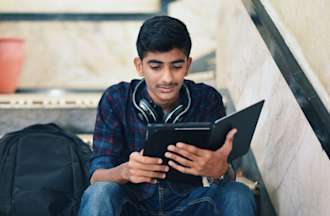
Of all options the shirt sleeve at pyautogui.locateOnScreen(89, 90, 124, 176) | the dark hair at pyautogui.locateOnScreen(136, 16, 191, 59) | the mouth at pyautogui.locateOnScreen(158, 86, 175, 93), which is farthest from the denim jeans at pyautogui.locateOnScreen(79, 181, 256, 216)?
the dark hair at pyautogui.locateOnScreen(136, 16, 191, 59)

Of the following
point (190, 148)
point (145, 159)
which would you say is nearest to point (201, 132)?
point (190, 148)

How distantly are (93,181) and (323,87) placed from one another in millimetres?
687

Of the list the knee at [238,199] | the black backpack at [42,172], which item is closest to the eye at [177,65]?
the knee at [238,199]

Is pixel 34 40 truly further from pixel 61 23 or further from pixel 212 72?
pixel 212 72

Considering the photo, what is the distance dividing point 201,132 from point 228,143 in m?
0.10

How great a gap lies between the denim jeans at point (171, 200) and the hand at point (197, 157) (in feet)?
0.34

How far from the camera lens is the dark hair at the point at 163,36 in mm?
1772

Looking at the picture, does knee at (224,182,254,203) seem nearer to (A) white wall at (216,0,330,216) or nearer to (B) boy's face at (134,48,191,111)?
(A) white wall at (216,0,330,216)

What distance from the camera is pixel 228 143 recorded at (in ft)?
5.43

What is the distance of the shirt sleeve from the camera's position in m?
1.88

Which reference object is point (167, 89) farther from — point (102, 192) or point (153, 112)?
point (102, 192)

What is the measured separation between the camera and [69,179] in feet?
7.09

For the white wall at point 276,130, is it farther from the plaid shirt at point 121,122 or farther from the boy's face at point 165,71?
the boy's face at point 165,71

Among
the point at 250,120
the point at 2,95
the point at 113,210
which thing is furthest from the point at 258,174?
the point at 2,95
